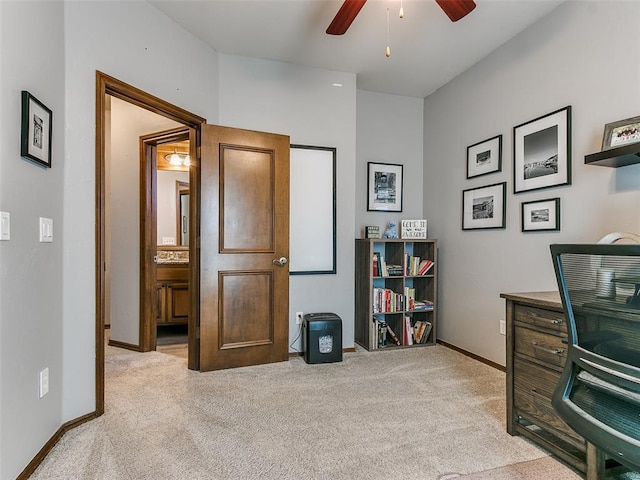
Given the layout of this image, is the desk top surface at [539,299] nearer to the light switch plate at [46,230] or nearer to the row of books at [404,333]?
the row of books at [404,333]

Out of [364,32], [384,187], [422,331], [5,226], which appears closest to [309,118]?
[364,32]

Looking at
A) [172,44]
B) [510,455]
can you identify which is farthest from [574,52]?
[172,44]

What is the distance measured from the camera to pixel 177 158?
468cm

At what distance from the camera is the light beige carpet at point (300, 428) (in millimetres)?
1692

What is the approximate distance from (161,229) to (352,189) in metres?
2.66

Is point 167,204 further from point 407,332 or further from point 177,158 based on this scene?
point 407,332

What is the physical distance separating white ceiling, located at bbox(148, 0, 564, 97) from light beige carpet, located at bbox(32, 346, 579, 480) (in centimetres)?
275

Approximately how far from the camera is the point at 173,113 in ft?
9.25

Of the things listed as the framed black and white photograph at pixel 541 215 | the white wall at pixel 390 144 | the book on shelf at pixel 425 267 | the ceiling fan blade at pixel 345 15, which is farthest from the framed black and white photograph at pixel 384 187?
the ceiling fan blade at pixel 345 15

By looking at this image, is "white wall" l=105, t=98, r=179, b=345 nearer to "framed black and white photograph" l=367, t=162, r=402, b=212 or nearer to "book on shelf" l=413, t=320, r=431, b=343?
"framed black and white photograph" l=367, t=162, r=402, b=212

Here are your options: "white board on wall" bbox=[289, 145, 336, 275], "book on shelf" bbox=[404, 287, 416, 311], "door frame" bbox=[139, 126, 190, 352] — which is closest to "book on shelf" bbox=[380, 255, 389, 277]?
"book on shelf" bbox=[404, 287, 416, 311]

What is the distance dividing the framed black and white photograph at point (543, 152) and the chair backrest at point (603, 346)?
63.1 inches

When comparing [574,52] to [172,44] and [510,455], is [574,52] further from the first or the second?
[172,44]

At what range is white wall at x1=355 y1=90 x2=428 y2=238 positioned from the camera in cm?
400
